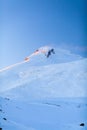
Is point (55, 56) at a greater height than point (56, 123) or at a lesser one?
greater

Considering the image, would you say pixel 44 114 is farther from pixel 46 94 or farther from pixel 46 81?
pixel 46 81

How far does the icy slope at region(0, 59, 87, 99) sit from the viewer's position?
3.28m

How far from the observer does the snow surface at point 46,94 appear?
10.6 feet

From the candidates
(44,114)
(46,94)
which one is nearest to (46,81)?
(46,94)

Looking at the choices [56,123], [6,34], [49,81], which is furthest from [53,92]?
[6,34]

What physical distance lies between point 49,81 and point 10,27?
909 mm

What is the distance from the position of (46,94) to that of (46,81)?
0.56ft

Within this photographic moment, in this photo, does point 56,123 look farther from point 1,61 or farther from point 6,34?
point 6,34

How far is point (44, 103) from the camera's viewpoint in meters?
3.27

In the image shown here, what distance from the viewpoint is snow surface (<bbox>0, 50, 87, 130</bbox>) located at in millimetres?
3221

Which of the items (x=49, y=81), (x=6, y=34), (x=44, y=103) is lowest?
(x=44, y=103)

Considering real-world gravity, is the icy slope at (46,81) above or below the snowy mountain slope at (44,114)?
above

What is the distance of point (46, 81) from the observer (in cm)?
329

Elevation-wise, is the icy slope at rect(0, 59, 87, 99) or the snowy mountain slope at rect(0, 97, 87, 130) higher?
the icy slope at rect(0, 59, 87, 99)
